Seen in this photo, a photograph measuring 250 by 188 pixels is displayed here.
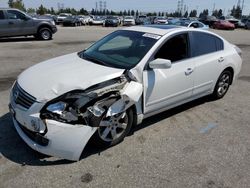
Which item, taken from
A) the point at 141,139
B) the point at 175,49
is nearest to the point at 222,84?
the point at 175,49

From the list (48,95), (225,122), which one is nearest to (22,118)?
(48,95)

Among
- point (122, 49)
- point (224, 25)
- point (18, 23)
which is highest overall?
point (122, 49)

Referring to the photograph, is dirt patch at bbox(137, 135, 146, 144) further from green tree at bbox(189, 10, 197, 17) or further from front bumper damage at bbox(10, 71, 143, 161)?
green tree at bbox(189, 10, 197, 17)

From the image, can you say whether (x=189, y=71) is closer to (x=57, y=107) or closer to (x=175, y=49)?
(x=175, y=49)

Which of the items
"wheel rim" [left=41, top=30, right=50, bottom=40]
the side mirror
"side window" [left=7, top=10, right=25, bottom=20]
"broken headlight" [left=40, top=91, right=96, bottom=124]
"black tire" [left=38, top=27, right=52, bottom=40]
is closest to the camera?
"broken headlight" [left=40, top=91, right=96, bottom=124]

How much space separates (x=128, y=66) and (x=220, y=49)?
243 cm

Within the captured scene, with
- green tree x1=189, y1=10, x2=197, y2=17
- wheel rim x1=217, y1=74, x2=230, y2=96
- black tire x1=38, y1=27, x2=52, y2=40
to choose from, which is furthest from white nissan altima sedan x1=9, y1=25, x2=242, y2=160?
green tree x1=189, y1=10, x2=197, y2=17

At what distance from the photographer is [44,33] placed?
15109 millimetres

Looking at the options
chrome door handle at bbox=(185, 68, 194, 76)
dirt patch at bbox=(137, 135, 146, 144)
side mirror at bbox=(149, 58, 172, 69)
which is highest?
side mirror at bbox=(149, 58, 172, 69)

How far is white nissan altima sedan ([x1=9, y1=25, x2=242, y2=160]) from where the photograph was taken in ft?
10.3

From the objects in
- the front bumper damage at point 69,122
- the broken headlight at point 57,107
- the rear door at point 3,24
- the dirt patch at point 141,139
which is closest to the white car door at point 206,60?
the dirt patch at point 141,139

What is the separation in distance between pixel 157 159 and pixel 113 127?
0.70 m

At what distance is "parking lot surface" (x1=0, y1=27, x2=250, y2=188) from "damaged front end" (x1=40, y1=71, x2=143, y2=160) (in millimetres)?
316

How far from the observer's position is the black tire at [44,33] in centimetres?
1497
